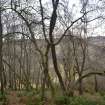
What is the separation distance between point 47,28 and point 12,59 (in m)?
16.4

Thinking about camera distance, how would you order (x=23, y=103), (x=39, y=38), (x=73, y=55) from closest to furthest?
(x=23, y=103)
(x=39, y=38)
(x=73, y=55)

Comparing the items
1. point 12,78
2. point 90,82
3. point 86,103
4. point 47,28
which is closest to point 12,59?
point 12,78

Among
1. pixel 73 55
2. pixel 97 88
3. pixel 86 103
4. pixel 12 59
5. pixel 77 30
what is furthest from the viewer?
pixel 97 88

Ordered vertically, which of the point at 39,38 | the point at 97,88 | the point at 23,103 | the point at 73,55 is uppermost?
the point at 39,38

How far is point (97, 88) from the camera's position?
121 ft

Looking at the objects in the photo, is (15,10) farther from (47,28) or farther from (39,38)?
(39,38)

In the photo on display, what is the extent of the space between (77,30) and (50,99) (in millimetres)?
11959

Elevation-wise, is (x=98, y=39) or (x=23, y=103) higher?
(x=98, y=39)

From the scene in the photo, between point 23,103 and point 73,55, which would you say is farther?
point 73,55

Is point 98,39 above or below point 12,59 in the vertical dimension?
above

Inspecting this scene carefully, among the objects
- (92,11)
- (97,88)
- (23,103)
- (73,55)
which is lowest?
(97,88)

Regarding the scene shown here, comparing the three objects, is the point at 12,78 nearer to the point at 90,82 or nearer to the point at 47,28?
the point at 90,82

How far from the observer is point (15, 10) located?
17547 mm

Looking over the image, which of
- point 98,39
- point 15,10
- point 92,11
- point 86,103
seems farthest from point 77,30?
point 86,103
